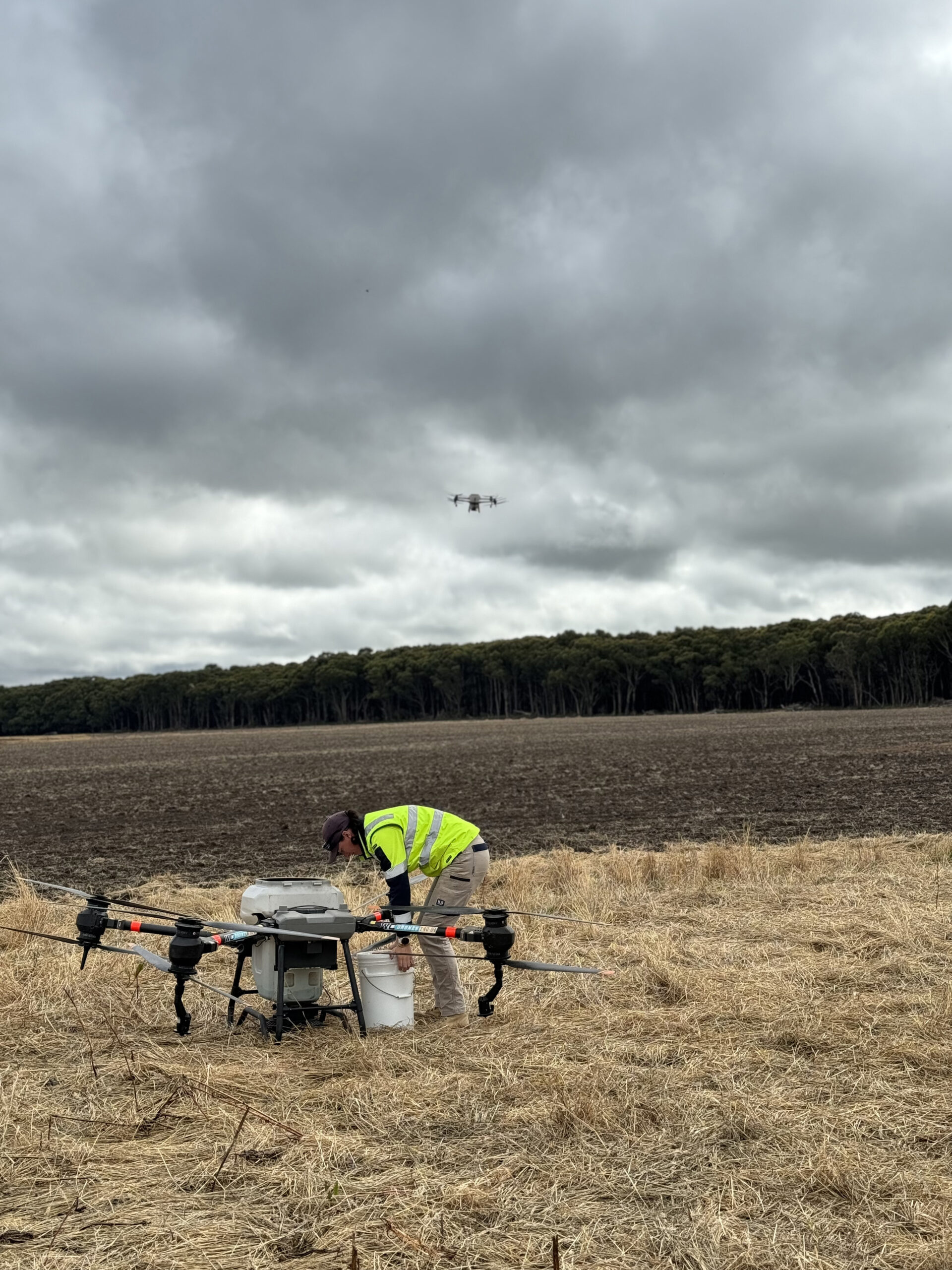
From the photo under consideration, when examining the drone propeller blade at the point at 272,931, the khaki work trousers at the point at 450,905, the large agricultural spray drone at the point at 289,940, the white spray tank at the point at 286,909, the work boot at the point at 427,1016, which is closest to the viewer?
the drone propeller blade at the point at 272,931

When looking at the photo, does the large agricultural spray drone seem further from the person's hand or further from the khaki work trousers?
the khaki work trousers

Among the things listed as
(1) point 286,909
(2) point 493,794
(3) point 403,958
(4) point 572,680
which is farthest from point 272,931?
(4) point 572,680

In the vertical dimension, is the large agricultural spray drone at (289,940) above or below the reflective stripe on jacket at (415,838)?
below

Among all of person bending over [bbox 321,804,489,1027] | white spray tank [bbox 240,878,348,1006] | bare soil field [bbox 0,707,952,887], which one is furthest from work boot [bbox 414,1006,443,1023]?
bare soil field [bbox 0,707,952,887]

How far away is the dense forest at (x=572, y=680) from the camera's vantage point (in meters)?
132

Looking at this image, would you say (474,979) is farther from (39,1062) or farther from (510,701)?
(510,701)

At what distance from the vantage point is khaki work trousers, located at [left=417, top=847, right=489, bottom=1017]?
27.8 feet

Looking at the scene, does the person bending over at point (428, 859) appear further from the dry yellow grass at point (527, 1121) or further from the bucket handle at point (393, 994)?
the dry yellow grass at point (527, 1121)

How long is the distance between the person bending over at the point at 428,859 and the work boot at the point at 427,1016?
0.01m

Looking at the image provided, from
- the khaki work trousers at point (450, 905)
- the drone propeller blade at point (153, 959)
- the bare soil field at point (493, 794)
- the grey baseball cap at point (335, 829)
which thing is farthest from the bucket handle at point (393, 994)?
the bare soil field at point (493, 794)

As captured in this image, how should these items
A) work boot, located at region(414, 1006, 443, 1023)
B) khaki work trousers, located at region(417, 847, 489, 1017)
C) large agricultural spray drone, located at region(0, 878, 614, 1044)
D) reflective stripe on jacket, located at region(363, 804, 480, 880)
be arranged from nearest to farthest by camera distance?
large agricultural spray drone, located at region(0, 878, 614, 1044) < reflective stripe on jacket, located at region(363, 804, 480, 880) < khaki work trousers, located at region(417, 847, 489, 1017) < work boot, located at region(414, 1006, 443, 1023)

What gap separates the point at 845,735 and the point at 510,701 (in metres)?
113

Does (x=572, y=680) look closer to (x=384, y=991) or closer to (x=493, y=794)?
(x=493, y=794)

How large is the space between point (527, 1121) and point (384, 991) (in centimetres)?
240
